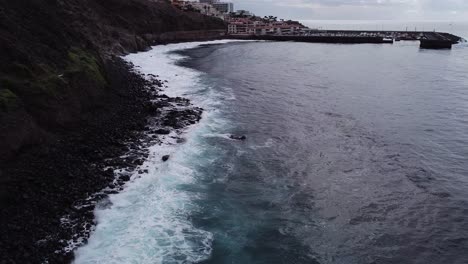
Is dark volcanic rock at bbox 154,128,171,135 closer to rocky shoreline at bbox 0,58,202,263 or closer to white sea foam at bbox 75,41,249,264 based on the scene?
rocky shoreline at bbox 0,58,202,263

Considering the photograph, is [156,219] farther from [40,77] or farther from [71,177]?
[40,77]

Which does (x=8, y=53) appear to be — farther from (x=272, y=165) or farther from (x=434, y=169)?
(x=434, y=169)

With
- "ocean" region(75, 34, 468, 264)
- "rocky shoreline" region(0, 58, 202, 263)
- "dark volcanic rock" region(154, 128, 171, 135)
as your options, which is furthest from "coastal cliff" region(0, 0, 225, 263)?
"ocean" region(75, 34, 468, 264)

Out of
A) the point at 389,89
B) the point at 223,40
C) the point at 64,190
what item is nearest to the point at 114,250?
the point at 64,190

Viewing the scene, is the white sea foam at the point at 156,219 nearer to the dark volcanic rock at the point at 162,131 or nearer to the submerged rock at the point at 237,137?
the dark volcanic rock at the point at 162,131

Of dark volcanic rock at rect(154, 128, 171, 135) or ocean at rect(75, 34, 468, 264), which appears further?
dark volcanic rock at rect(154, 128, 171, 135)
